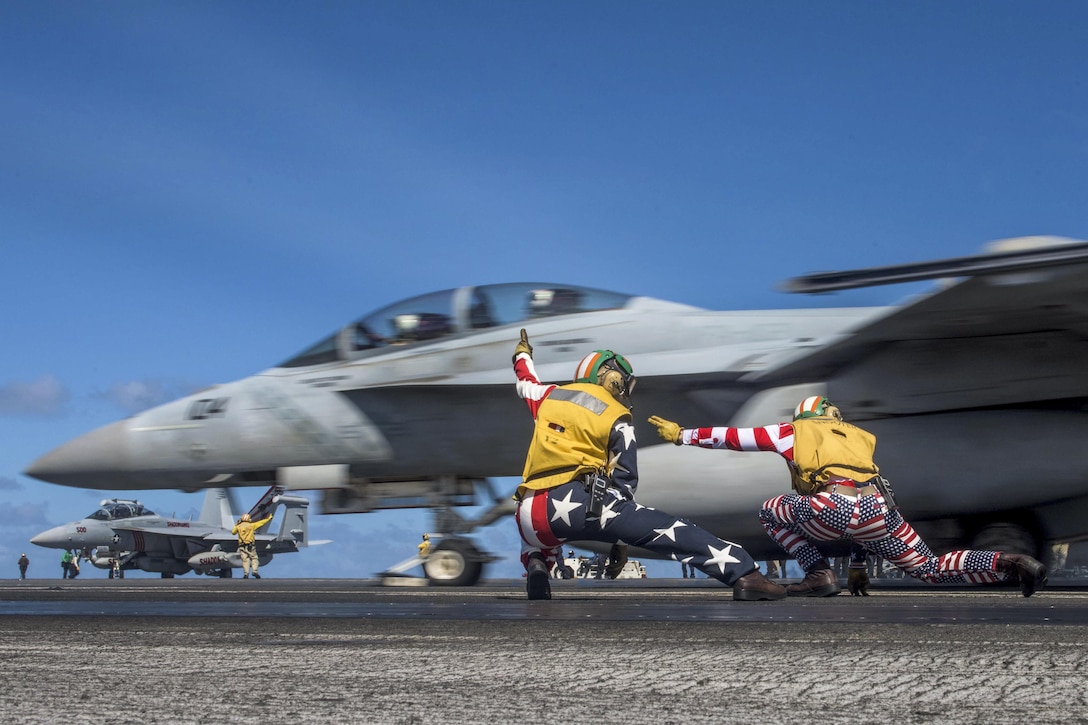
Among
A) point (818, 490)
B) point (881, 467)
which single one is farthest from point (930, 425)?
point (818, 490)

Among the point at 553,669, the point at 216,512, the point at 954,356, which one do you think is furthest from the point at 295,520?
the point at 553,669

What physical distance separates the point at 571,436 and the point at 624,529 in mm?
610

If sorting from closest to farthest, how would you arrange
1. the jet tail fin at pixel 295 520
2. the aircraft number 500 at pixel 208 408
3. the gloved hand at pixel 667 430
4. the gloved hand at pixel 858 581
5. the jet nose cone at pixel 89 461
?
the gloved hand at pixel 667 430
the gloved hand at pixel 858 581
the aircraft number 500 at pixel 208 408
the jet nose cone at pixel 89 461
the jet tail fin at pixel 295 520

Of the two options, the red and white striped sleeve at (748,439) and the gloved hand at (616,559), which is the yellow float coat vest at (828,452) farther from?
the gloved hand at (616,559)

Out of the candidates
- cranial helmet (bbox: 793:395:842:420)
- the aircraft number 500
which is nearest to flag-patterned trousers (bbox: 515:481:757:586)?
cranial helmet (bbox: 793:395:842:420)

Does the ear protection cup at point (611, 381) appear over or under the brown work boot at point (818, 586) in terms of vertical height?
over

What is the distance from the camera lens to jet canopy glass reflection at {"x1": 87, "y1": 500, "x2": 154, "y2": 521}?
1614 inches

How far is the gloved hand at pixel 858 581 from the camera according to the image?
7660 mm

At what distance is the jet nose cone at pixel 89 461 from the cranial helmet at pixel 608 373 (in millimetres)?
6364

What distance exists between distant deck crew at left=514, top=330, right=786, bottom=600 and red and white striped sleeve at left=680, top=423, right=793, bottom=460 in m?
0.96

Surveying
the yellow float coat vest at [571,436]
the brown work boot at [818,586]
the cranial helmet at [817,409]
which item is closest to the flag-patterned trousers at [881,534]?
the brown work boot at [818,586]

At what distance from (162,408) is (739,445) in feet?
21.5

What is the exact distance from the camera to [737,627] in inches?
162

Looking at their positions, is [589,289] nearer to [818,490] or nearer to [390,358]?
[390,358]
